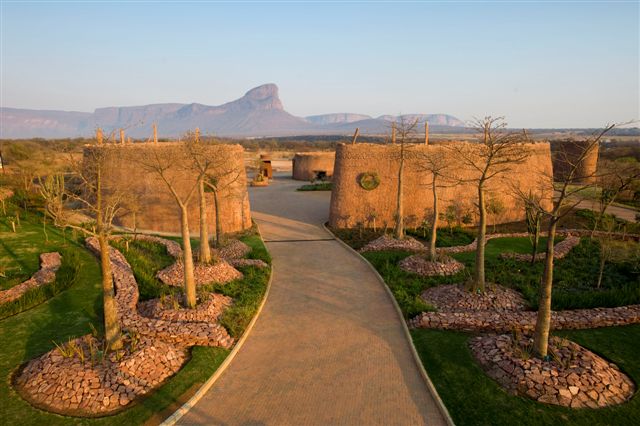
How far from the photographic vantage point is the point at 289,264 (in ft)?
57.9

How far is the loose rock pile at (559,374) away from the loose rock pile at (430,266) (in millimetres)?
5744

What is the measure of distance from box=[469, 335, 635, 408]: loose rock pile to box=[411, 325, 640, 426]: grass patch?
22 cm

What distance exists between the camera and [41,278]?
14.7 metres

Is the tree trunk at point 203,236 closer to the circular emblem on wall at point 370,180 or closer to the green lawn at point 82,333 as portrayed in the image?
the green lawn at point 82,333

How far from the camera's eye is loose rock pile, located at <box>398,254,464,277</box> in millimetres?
15831

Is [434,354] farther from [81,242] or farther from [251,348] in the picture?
[81,242]

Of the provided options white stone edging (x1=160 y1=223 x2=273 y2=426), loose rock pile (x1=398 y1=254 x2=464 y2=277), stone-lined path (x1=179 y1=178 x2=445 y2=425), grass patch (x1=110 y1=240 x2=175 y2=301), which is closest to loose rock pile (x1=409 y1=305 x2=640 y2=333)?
stone-lined path (x1=179 y1=178 x2=445 y2=425)

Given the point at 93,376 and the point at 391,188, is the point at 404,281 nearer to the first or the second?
the point at 391,188

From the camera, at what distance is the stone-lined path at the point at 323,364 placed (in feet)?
26.8

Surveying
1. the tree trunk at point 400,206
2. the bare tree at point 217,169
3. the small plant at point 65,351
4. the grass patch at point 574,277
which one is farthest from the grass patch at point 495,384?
the bare tree at point 217,169

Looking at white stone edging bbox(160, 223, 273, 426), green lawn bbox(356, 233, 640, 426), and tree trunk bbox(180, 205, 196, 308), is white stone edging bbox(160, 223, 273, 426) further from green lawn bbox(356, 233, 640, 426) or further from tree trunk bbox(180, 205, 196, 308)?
green lawn bbox(356, 233, 640, 426)

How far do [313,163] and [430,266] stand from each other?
3143 centimetres

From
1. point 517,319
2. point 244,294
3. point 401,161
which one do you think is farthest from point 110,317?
point 401,161

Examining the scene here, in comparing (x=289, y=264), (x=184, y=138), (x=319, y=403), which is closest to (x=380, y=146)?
(x=289, y=264)
